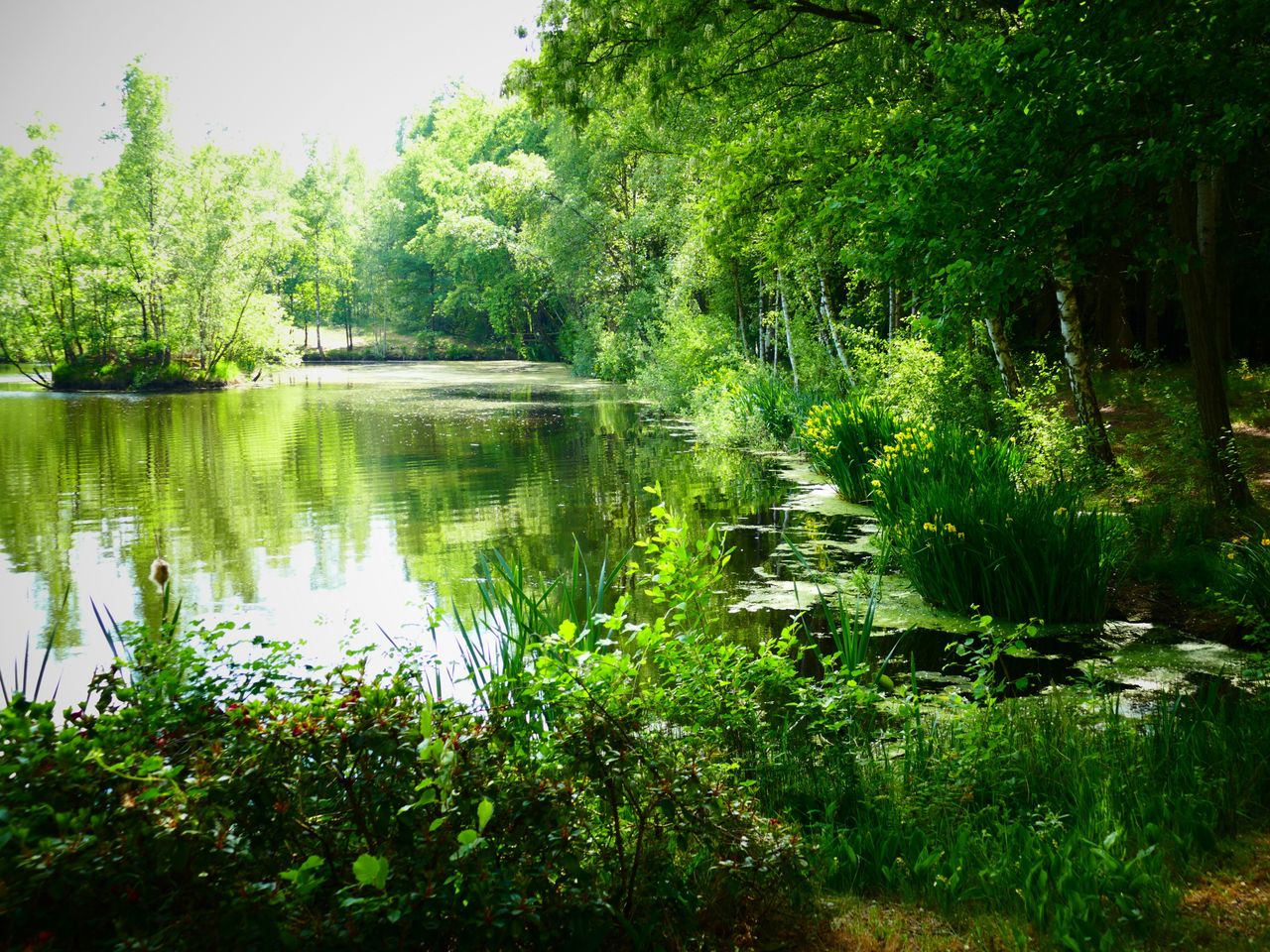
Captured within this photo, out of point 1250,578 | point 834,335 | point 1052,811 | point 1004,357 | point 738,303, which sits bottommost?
point 1052,811

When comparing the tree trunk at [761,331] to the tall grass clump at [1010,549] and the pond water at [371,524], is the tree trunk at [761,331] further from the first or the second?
the tall grass clump at [1010,549]

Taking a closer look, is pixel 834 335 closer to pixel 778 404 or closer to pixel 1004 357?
pixel 778 404

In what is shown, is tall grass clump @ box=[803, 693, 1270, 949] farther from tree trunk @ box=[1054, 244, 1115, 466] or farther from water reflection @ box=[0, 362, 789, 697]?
tree trunk @ box=[1054, 244, 1115, 466]

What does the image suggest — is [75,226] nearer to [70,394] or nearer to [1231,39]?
[70,394]

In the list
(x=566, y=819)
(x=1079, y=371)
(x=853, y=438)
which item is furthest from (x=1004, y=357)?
(x=566, y=819)

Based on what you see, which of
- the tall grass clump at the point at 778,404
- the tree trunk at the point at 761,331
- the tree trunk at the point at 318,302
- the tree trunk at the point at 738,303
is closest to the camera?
the tall grass clump at the point at 778,404

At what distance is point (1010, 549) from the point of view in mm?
6426

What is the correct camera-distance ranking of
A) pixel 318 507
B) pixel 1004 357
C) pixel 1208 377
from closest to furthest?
pixel 1208 377
pixel 1004 357
pixel 318 507

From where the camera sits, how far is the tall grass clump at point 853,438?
10.9 metres

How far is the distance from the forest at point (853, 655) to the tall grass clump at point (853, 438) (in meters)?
0.06

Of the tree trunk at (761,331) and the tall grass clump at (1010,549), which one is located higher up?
the tree trunk at (761,331)

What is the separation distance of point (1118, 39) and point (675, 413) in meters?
18.8

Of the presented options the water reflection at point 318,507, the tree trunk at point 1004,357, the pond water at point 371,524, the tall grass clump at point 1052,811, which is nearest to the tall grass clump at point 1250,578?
the pond water at point 371,524

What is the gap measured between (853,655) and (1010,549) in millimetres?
2545
